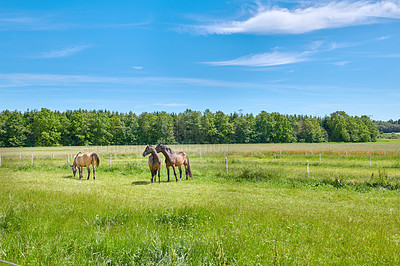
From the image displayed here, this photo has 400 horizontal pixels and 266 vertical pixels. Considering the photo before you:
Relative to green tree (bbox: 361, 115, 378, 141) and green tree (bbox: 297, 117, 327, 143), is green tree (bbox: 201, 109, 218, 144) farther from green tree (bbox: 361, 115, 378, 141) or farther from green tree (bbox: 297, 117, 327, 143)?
green tree (bbox: 361, 115, 378, 141)

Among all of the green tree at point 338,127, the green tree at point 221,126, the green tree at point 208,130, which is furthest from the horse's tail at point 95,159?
the green tree at point 338,127

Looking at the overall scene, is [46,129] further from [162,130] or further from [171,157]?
[171,157]

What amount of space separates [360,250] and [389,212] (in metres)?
5.12

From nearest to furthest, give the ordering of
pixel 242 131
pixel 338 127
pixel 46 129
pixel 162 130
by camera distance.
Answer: pixel 46 129 < pixel 162 130 < pixel 242 131 < pixel 338 127

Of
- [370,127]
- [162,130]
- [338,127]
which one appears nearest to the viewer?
[162,130]

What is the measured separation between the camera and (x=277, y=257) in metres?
4.17

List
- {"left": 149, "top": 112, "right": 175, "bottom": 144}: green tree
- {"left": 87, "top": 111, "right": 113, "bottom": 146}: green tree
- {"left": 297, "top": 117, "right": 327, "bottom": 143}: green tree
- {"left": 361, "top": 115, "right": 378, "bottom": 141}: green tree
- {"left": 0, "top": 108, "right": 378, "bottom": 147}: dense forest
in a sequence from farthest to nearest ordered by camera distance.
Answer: {"left": 361, "top": 115, "right": 378, "bottom": 141}: green tree
{"left": 297, "top": 117, "right": 327, "bottom": 143}: green tree
{"left": 87, "top": 111, "right": 113, "bottom": 146}: green tree
{"left": 149, "top": 112, "right": 175, "bottom": 144}: green tree
{"left": 0, "top": 108, "right": 378, "bottom": 147}: dense forest

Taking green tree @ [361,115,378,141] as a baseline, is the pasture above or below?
below

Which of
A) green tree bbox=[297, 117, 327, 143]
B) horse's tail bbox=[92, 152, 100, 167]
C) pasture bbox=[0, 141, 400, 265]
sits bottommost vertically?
pasture bbox=[0, 141, 400, 265]

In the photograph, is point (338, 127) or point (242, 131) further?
point (338, 127)

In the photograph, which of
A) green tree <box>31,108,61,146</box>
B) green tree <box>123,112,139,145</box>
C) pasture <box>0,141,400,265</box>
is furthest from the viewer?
green tree <box>123,112,139,145</box>

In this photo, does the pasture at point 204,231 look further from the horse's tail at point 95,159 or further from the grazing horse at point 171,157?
the horse's tail at point 95,159

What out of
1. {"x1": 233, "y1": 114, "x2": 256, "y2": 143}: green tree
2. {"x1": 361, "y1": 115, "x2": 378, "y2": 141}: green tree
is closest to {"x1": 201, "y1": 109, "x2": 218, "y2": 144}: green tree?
{"x1": 233, "y1": 114, "x2": 256, "y2": 143}: green tree

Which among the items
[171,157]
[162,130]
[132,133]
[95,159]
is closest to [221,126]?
[162,130]
